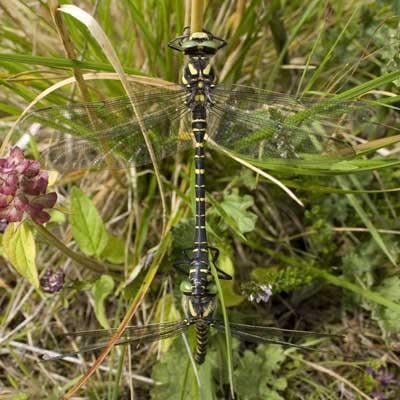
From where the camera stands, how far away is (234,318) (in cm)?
235

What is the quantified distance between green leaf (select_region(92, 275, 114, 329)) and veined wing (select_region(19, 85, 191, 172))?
55cm

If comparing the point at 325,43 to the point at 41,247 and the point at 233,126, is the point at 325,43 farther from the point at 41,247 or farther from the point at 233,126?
the point at 41,247

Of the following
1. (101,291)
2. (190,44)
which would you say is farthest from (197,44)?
(101,291)

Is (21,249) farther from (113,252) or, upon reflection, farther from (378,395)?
(378,395)

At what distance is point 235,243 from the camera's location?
260 centimetres

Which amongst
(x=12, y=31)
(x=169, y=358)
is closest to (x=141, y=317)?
(x=169, y=358)

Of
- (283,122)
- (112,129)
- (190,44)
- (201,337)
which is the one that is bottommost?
(201,337)

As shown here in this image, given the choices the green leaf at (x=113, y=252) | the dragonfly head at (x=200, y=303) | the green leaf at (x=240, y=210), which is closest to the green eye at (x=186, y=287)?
the dragonfly head at (x=200, y=303)

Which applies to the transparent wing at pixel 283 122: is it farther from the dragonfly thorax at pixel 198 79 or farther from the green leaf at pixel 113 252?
the green leaf at pixel 113 252

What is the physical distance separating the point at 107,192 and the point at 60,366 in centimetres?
101

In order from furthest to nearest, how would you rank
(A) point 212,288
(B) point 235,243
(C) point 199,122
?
(B) point 235,243 → (C) point 199,122 → (A) point 212,288

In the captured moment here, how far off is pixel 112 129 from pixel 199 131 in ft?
1.50

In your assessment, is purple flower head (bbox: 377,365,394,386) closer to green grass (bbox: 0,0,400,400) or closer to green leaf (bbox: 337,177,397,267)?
green grass (bbox: 0,0,400,400)

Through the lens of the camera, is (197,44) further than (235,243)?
No
